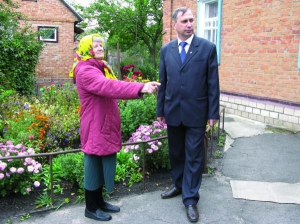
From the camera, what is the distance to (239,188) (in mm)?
4238

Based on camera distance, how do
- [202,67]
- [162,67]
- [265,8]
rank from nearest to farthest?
[202,67], [162,67], [265,8]

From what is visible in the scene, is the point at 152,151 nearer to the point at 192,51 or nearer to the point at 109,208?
the point at 109,208

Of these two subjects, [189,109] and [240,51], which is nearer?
[189,109]

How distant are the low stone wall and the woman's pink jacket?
16.3 feet

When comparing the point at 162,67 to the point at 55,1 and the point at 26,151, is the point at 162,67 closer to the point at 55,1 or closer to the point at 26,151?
the point at 26,151

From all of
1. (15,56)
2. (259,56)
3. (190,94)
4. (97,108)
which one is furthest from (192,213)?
(15,56)

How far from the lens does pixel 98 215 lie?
11.2ft

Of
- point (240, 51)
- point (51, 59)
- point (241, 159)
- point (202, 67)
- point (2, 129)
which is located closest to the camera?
point (202, 67)

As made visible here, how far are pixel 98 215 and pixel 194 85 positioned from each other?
1.62m

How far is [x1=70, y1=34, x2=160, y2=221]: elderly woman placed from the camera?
9.56ft

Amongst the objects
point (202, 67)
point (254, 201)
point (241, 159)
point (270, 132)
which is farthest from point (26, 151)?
point (270, 132)

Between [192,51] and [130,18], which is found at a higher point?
[130,18]

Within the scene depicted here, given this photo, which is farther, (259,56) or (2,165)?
(259,56)

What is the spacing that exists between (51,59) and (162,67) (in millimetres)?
16533
